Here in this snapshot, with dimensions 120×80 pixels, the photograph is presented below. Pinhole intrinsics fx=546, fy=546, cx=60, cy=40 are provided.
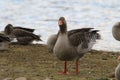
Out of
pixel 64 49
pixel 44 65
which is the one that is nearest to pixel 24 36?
pixel 44 65

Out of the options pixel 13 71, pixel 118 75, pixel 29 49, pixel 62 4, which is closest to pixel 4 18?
pixel 62 4

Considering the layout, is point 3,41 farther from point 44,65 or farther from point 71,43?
point 71,43

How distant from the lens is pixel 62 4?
25.6 meters

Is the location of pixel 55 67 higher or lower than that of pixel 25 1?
lower

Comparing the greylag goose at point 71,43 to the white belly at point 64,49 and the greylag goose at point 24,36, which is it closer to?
the white belly at point 64,49

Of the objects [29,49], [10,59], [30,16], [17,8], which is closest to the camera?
[10,59]

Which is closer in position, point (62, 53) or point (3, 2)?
point (62, 53)

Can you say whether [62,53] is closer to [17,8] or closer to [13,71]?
[13,71]

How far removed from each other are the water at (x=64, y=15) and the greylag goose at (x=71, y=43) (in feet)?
11.5

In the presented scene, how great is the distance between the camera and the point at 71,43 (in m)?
10.6

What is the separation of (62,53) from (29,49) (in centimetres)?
338

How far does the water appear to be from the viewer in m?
17.4

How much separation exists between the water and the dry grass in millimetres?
1957

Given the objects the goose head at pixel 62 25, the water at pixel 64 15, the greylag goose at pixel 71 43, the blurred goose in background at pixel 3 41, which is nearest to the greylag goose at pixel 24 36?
the water at pixel 64 15
